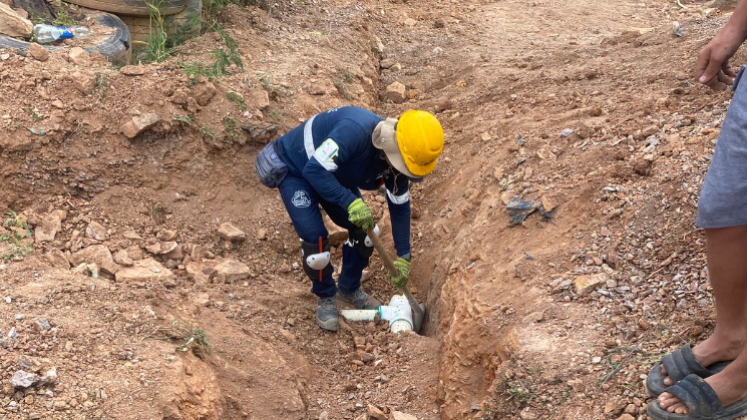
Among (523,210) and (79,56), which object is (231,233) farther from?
(523,210)

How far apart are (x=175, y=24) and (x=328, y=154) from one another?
2.92 metres

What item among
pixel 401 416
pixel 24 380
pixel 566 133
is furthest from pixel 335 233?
pixel 24 380

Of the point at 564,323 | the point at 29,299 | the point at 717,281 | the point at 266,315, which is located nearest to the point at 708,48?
the point at 717,281

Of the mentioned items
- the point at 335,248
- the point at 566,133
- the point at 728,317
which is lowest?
the point at 335,248

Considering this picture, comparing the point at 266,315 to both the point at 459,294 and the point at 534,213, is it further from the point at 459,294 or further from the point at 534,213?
the point at 534,213

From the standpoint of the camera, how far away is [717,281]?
8.36 feet

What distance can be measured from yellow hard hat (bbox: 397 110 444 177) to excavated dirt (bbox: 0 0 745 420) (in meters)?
0.75

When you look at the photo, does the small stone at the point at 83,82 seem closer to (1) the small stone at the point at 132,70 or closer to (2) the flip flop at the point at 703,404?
(1) the small stone at the point at 132,70

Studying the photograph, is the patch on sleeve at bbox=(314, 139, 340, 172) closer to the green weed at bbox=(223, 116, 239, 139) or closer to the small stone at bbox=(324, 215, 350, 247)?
the small stone at bbox=(324, 215, 350, 247)

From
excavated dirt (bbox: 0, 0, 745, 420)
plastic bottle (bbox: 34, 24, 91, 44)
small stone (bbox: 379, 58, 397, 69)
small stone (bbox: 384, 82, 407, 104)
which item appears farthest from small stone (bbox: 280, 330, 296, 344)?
small stone (bbox: 379, 58, 397, 69)

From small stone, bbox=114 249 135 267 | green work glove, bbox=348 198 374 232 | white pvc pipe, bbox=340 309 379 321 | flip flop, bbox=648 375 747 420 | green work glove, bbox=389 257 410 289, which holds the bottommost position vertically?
white pvc pipe, bbox=340 309 379 321

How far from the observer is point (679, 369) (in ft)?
8.91

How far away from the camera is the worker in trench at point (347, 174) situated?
389 centimetres

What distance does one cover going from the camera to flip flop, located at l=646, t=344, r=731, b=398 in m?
2.68
